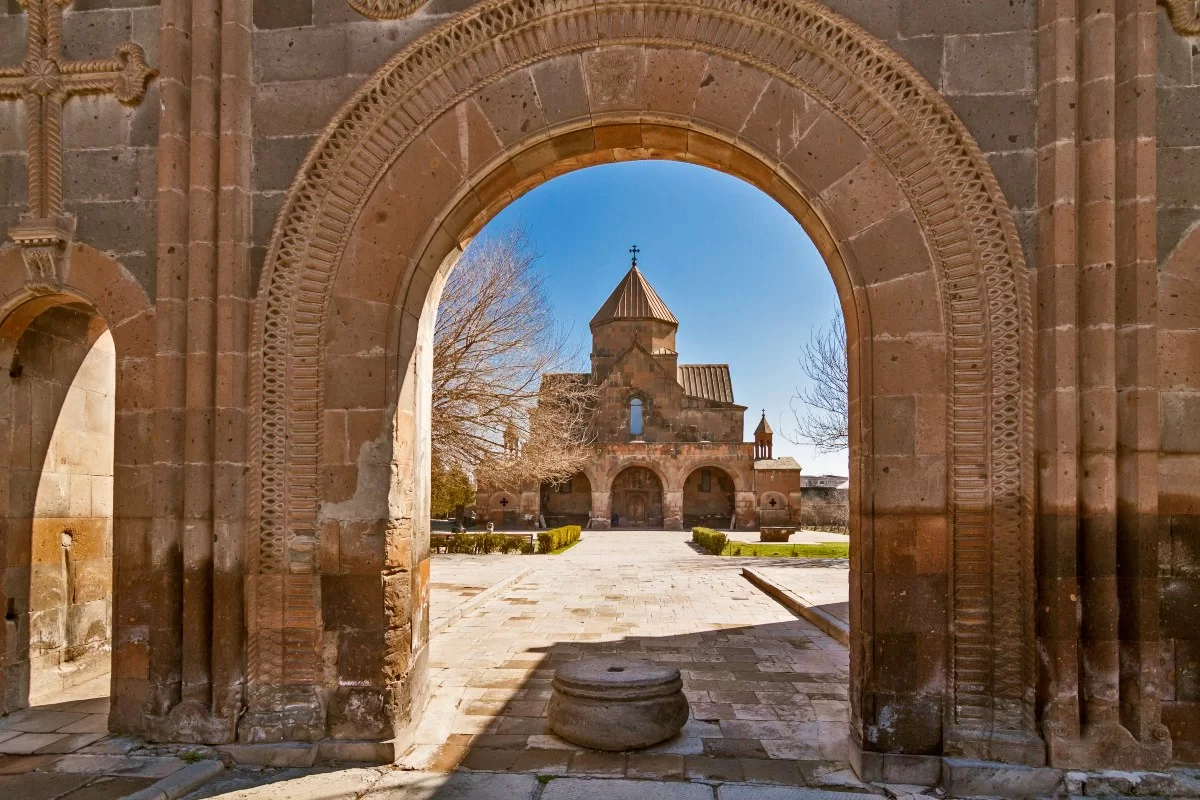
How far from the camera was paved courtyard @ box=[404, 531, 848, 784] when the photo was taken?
4.77 metres

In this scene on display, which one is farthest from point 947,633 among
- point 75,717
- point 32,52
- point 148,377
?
point 32,52

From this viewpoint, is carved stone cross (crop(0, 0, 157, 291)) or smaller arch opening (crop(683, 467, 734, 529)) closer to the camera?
carved stone cross (crop(0, 0, 157, 291))

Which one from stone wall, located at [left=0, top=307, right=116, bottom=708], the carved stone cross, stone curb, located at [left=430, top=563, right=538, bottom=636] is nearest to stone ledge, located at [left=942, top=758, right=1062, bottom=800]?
stone curb, located at [left=430, top=563, right=538, bottom=636]

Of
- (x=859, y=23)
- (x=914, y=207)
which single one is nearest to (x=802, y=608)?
(x=914, y=207)

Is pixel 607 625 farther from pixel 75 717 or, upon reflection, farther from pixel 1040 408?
pixel 1040 408

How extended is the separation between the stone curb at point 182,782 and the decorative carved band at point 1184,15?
7.22 meters

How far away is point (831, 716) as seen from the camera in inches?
224

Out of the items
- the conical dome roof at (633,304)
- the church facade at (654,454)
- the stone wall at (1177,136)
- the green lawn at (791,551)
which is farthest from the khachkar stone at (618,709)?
the conical dome roof at (633,304)

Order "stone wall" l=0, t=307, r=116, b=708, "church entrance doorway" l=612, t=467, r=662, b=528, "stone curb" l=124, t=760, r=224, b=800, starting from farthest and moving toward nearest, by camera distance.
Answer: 1. "church entrance doorway" l=612, t=467, r=662, b=528
2. "stone wall" l=0, t=307, r=116, b=708
3. "stone curb" l=124, t=760, r=224, b=800

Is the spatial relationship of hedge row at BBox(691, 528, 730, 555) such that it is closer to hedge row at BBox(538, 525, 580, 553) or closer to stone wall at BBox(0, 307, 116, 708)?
hedge row at BBox(538, 525, 580, 553)

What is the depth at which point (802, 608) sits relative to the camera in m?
10.1

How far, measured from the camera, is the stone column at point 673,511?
116 feet

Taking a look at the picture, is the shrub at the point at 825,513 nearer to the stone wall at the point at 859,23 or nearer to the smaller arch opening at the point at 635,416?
the smaller arch opening at the point at 635,416

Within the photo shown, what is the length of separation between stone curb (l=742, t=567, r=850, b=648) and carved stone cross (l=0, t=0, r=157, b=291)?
7.09 m
